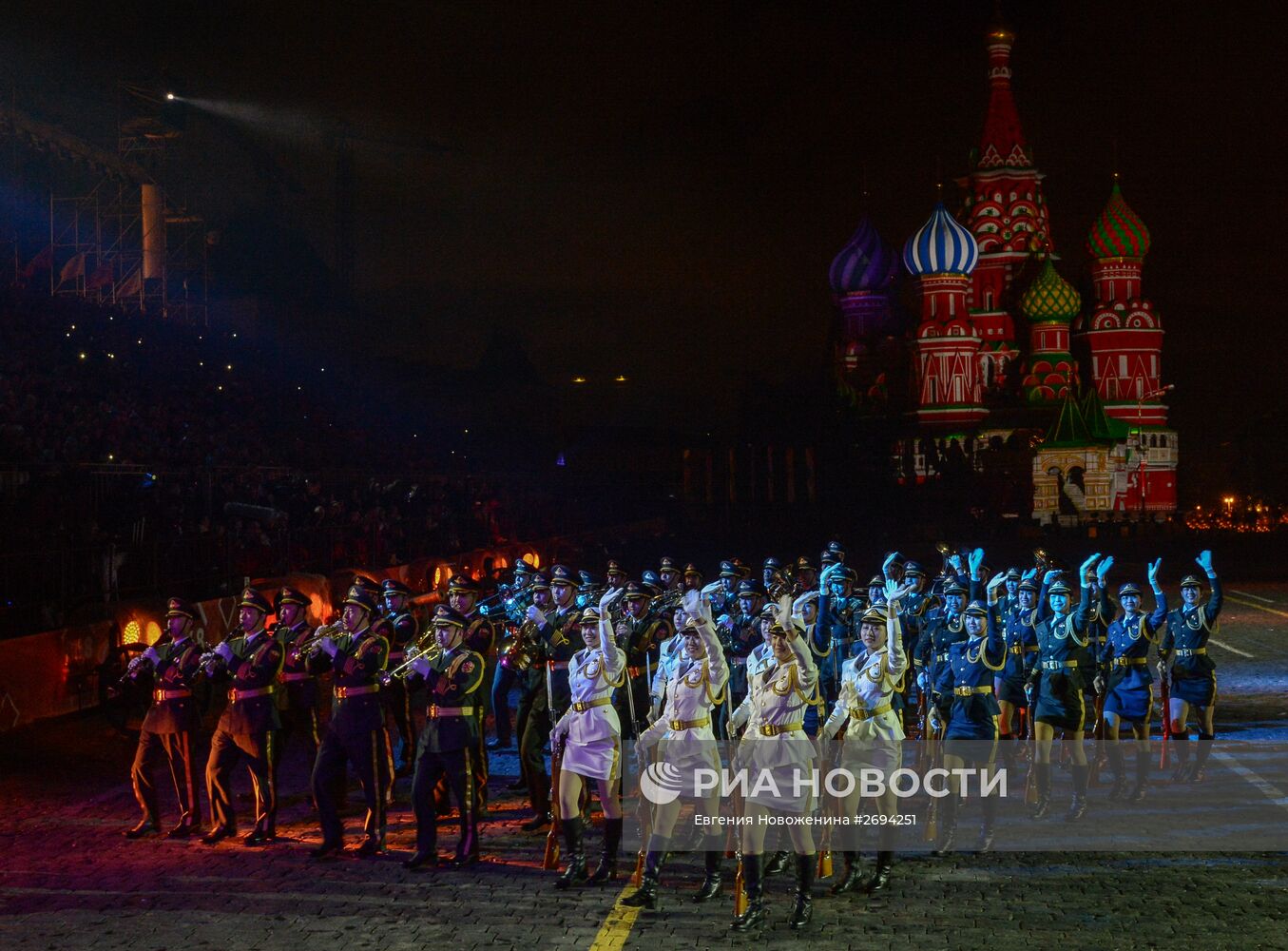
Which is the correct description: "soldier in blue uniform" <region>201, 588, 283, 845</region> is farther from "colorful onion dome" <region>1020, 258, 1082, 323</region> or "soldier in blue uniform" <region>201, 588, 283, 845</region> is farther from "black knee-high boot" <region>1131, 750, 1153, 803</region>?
"colorful onion dome" <region>1020, 258, 1082, 323</region>

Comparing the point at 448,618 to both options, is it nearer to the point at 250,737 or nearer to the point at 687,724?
the point at 250,737

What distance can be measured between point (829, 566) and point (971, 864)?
667cm

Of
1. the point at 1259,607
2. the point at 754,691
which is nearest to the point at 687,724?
the point at 754,691

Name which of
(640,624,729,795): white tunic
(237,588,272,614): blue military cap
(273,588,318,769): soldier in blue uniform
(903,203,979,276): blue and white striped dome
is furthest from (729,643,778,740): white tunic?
(903,203,979,276): blue and white striped dome

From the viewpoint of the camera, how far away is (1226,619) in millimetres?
29922

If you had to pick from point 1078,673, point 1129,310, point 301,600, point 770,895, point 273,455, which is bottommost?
point 770,895

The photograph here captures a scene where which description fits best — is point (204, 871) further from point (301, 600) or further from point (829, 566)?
point (829, 566)

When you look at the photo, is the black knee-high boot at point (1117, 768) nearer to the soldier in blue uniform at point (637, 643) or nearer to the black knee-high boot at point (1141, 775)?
the black knee-high boot at point (1141, 775)

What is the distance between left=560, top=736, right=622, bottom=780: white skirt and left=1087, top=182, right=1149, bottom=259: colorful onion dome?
257ft

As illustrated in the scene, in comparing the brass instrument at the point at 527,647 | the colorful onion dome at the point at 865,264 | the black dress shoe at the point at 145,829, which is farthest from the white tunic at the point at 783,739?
the colorful onion dome at the point at 865,264

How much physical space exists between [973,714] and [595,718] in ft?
10.9

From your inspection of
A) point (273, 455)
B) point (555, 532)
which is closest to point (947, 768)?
point (273, 455)

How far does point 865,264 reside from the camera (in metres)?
90.2

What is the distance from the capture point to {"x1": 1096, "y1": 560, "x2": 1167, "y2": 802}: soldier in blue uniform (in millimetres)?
12853
